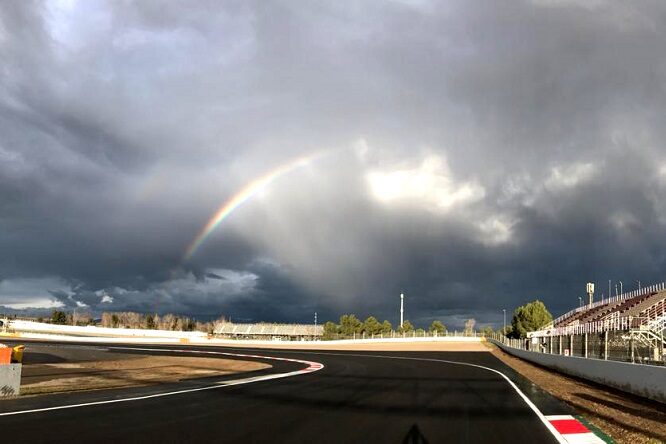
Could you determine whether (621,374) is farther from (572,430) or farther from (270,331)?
(270,331)

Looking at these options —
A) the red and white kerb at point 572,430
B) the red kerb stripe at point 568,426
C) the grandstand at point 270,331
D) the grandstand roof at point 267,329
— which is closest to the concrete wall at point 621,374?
the red and white kerb at point 572,430

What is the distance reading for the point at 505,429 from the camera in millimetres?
11234

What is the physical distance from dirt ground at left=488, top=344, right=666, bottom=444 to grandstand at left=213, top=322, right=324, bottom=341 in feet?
473

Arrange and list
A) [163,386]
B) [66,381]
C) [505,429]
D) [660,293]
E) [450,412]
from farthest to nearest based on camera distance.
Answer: [660,293] → [66,381] → [163,386] → [450,412] → [505,429]

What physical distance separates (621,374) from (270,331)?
157327 mm

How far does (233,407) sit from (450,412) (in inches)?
215

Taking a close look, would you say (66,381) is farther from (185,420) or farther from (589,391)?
(589,391)

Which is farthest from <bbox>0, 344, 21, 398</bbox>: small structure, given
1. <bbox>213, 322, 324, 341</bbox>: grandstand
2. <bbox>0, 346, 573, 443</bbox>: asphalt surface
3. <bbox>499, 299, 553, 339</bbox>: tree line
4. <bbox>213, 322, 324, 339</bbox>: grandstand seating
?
<bbox>213, 322, 324, 339</bbox>: grandstand seating

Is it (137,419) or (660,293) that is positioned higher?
(660,293)

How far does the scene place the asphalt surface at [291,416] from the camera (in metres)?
9.95

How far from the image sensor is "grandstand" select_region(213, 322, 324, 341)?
165 meters

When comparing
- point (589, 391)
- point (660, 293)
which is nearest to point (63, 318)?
point (660, 293)

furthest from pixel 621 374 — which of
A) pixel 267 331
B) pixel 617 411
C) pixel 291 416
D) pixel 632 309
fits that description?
pixel 267 331

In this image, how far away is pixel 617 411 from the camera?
588 inches
